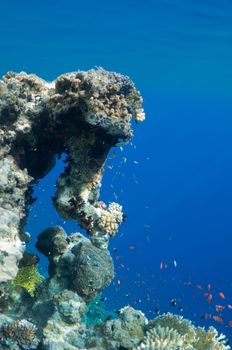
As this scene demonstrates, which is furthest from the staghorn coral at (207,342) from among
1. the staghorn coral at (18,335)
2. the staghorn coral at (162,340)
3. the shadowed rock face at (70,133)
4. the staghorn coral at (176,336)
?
the staghorn coral at (18,335)

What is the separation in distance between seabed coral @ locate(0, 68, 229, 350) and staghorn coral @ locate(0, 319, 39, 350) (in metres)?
0.09

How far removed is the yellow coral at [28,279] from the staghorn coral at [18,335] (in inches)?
87.3

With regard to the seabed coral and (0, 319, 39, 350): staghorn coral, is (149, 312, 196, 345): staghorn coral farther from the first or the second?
(0, 319, 39, 350): staghorn coral

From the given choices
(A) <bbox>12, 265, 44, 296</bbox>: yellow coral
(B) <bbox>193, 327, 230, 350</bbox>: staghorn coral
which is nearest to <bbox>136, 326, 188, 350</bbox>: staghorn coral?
(B) <bbox>193, 327, 230, 350</bbox>: staghorn coral

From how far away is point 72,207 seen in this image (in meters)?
A: 9.67

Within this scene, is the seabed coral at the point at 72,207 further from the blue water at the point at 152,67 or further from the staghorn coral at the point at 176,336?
the blue water at the point at 152,67

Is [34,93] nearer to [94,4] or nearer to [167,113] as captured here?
[94,4]

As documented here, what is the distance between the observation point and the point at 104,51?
2151 inches

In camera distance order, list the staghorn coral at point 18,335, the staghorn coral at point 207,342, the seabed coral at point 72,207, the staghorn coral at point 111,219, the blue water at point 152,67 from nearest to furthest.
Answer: the staghorn coral at point 18,335
the seabed coral at point 72,207
the staghorn coral at point 207,342
the staghorn coral at point 111,219
the blue water at point 152,67

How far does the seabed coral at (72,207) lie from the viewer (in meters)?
8.48

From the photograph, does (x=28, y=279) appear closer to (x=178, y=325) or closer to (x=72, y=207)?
(x=72, y=207)

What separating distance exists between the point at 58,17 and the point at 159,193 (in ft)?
423

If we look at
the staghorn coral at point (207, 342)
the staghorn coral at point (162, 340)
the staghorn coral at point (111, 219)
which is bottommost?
the staghorn coral at point (162, 340)

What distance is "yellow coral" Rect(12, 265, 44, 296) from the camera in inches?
388
